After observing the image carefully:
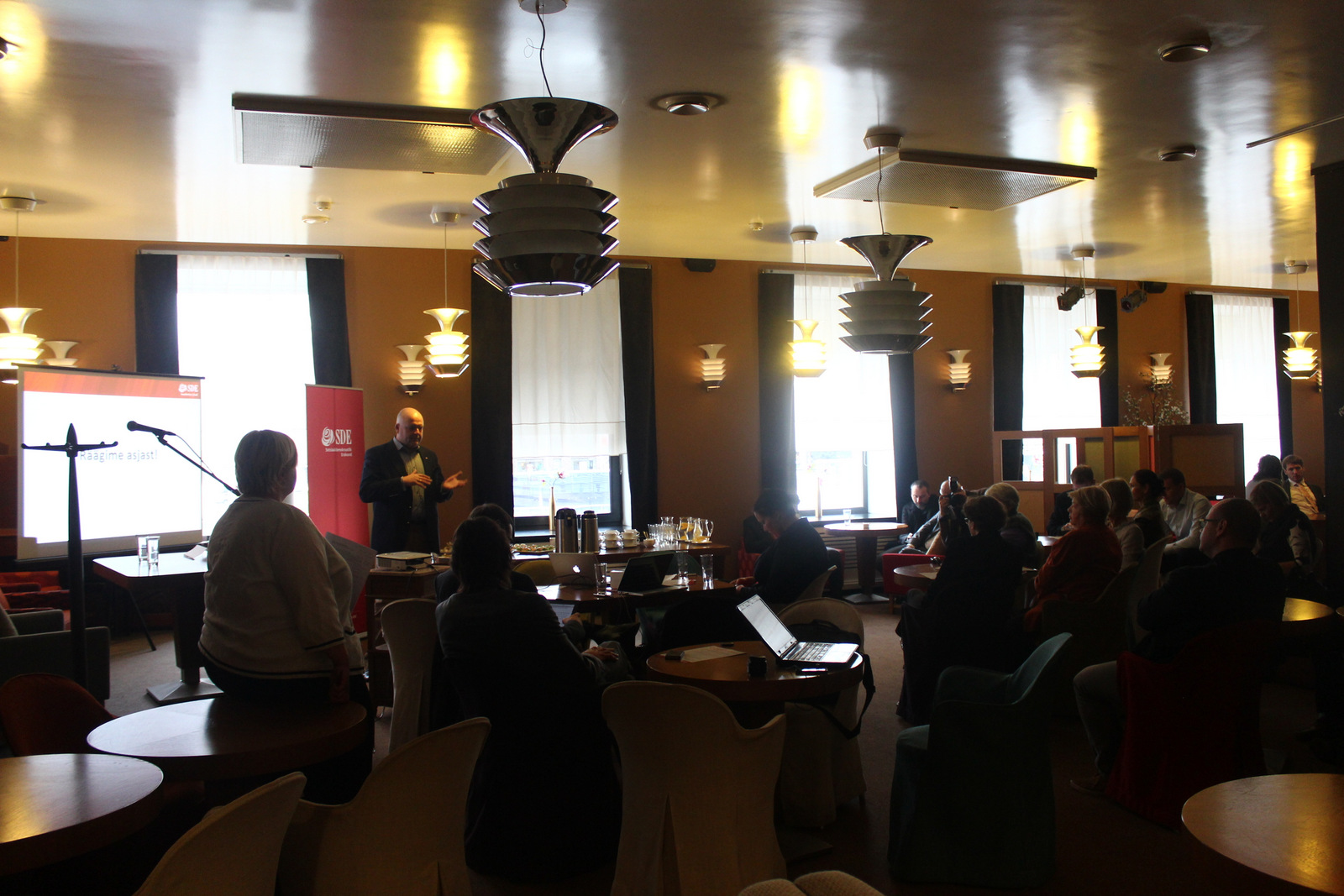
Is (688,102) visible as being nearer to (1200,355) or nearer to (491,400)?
(491,400)

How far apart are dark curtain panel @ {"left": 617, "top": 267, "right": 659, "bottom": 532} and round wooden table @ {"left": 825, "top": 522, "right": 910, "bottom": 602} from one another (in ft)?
6.30

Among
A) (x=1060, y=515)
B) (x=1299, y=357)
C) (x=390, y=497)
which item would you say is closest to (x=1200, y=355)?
(x=1299, y=357)

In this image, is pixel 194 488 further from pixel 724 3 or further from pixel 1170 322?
pixel 1170 322

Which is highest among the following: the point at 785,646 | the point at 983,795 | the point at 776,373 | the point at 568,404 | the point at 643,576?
the point at 776,373

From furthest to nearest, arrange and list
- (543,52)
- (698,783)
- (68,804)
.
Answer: (543,52) < (698,783) < (68,804)

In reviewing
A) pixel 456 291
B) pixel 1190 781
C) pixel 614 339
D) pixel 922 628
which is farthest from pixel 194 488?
pixel 1190 781

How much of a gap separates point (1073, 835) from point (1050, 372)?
29.0ft

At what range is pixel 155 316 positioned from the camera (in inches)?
337

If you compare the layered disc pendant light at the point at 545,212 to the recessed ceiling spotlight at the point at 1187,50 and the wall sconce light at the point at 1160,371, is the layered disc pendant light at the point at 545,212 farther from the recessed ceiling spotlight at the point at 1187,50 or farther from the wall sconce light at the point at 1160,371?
the wall sconce light at the point at 1160,371

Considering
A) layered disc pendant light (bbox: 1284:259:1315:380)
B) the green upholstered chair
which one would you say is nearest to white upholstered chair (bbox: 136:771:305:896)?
the green upholstered chair

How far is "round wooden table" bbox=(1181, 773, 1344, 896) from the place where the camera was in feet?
5.90

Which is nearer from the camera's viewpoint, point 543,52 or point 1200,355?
point 543,52

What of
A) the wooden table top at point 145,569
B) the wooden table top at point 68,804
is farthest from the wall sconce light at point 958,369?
the wooden table top at point 68,804

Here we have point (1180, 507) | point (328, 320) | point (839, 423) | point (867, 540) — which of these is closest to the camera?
point (1180, 507)
